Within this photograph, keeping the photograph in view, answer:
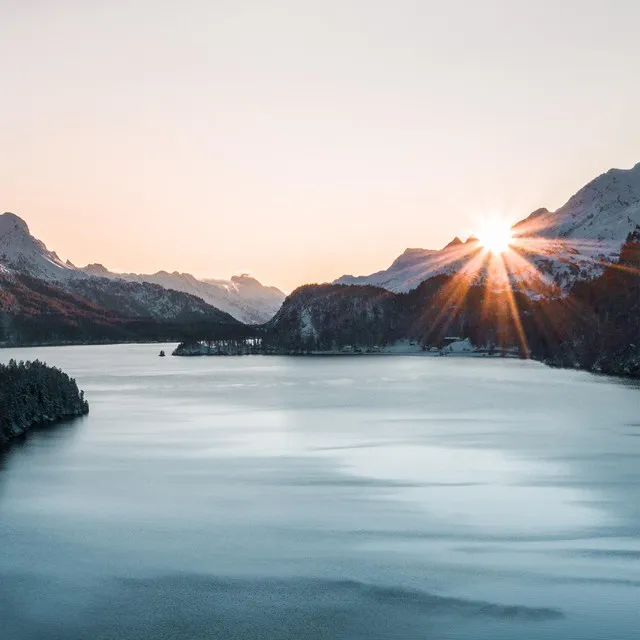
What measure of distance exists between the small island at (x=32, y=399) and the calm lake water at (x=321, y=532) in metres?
2.89

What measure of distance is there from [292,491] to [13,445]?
27.0 metres

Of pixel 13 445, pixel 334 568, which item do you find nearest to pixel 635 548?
pixel 334 568

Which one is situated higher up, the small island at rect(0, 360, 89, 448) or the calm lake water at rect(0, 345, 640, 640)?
the small island at rect(0, 360, 89, 448)

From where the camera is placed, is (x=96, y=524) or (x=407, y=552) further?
(x=96, y=524)

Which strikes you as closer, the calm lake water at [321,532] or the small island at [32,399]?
the calm lake water at [321,532]

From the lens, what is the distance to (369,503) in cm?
4559

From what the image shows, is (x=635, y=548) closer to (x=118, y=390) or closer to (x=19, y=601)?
(x=19, y=601)

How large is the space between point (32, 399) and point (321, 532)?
5005cm

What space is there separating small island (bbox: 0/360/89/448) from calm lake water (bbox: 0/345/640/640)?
9.48 ft

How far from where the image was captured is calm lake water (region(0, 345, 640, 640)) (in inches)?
1096

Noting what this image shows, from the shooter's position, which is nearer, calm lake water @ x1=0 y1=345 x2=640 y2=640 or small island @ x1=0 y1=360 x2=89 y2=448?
calm lake water @ x1=0 y1=345 x2=640 y2=640

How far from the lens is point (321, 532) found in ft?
129

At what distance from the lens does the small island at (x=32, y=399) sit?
2879 inches

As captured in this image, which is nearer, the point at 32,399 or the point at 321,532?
the point at 321,532
